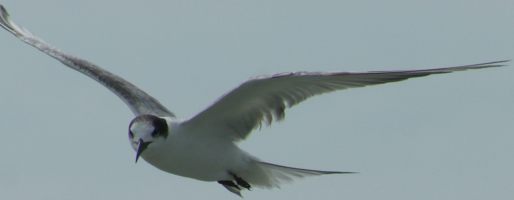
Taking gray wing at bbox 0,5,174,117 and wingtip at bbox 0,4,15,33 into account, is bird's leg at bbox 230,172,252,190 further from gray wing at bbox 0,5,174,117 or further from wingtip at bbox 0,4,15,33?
wingtip at bbox 0,4,15,33

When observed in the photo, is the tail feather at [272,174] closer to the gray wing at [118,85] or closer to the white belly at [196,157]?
the white belly at [196,157]

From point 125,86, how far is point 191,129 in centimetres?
260

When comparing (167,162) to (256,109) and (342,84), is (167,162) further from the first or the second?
(342,84)

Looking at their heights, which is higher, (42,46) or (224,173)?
(42,46)

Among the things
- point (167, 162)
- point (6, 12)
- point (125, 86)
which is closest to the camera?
point (167, 162)

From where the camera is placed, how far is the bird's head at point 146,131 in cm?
1569

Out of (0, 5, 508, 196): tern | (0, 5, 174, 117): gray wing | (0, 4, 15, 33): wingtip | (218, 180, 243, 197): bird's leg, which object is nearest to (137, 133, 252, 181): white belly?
(0, 5, 508, 196): tern

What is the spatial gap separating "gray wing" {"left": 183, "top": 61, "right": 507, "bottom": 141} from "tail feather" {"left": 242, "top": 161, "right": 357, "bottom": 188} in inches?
21.8

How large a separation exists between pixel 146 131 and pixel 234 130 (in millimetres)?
1211

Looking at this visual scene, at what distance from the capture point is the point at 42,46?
20203mm

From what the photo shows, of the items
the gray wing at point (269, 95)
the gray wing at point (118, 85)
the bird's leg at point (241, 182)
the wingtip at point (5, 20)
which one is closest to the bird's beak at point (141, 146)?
the gray wing at point (269, 95)

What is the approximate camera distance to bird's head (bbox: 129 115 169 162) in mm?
15688

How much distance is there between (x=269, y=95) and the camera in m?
15.6

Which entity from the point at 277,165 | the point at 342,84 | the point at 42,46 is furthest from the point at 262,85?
the point at 42,46
